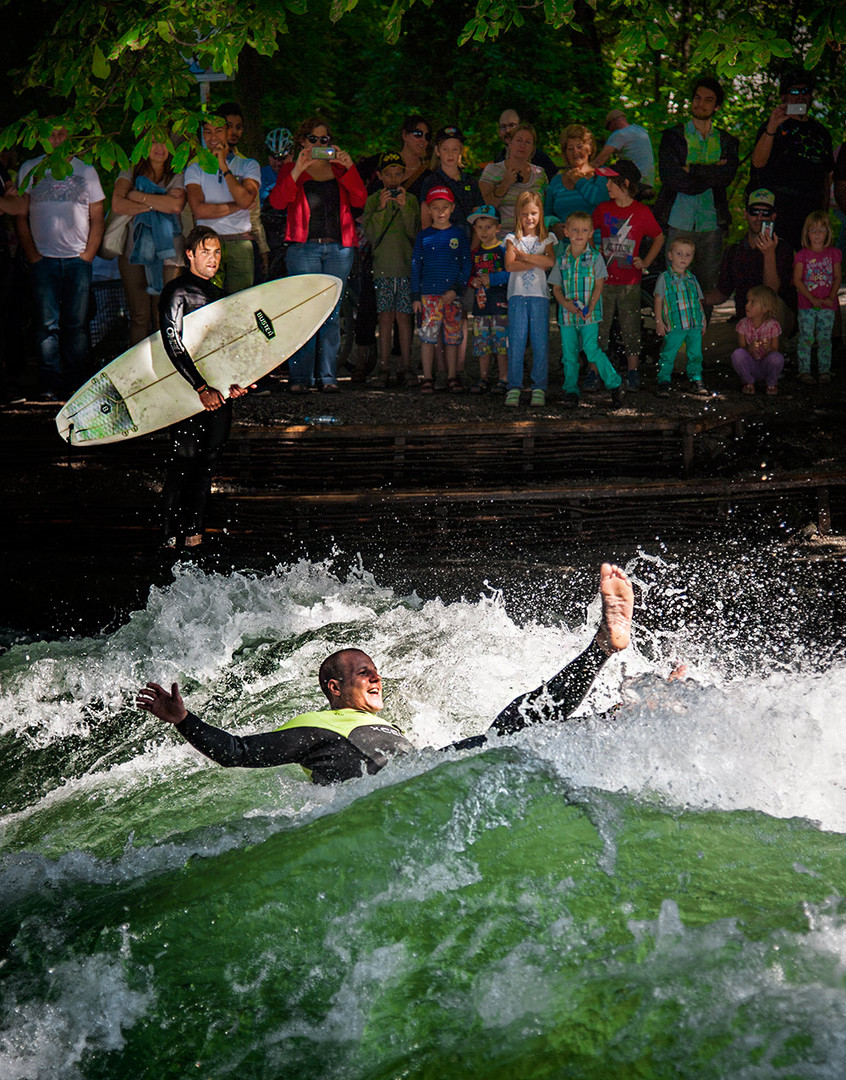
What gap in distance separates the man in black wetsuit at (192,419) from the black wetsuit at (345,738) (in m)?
3.47

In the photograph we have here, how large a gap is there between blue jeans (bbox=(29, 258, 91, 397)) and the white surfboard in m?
1.45

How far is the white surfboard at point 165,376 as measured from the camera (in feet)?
27.2

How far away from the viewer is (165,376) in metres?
8.33

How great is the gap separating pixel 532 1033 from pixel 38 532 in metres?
6.49

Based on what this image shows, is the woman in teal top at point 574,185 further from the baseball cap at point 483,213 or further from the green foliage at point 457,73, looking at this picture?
the green foliage at point 457,73

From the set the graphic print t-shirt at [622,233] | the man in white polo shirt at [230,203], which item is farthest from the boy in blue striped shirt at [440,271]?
the man in white polo shirt at [230,203]

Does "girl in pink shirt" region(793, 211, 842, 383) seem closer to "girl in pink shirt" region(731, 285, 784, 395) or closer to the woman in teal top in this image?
"girl in pink shirt" region(731, 285, 784, 395)

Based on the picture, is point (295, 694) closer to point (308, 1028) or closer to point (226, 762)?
point (226, 762)

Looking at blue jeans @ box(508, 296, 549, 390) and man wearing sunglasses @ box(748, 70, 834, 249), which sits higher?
man wearing sunglasses @ box(748, 70, 834, 249)

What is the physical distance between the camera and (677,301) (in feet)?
31.9

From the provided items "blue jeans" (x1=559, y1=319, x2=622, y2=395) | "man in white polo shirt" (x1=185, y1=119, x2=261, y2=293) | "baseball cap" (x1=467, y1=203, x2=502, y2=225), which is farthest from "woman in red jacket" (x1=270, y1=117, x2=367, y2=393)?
"blue jeans" (x1=559, y1=319, x2=622, y2=395)

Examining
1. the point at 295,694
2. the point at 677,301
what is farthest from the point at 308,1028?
the point at 677,301

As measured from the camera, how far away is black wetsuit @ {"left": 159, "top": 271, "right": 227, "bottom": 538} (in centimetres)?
781

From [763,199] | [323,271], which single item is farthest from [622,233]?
[323,271]
